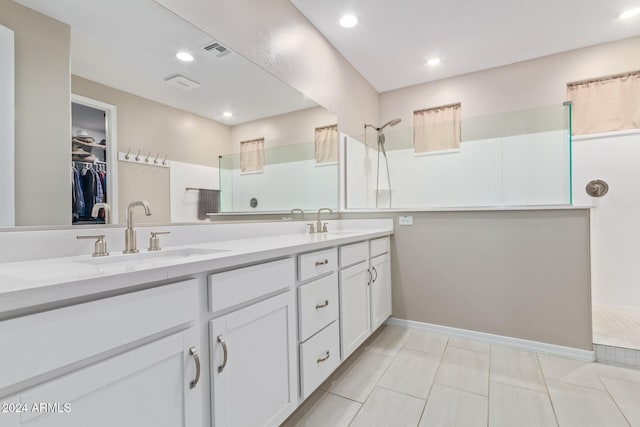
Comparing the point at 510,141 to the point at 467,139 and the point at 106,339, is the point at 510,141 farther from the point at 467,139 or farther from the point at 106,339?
the point at 106,339

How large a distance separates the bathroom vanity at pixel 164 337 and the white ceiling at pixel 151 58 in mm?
757

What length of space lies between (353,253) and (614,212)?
9.36ft

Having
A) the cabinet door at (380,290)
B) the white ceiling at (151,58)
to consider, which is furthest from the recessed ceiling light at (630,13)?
the white ceiling at (151,58)

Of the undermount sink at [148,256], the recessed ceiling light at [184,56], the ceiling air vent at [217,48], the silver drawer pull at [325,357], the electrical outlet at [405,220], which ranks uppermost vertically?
the ceiling air vent at [217,48]

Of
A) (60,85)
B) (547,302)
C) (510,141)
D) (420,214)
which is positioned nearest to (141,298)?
(60,85)

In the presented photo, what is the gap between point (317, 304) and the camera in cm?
154

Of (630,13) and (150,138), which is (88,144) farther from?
(630,13)

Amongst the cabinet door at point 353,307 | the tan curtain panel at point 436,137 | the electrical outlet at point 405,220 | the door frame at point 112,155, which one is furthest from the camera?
the tan curtain panel at point 436,137

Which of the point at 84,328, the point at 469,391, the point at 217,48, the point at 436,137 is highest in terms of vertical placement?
the point at 217,48

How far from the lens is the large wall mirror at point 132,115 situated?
40.3 inches

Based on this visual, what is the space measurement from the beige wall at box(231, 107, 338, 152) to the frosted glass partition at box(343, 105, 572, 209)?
0.51m

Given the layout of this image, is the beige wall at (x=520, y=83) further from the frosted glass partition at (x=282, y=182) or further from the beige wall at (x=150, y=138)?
the beige wall at (x=150, y=138)

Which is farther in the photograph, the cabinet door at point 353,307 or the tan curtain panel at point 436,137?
the tan curtain panel at point 436,137

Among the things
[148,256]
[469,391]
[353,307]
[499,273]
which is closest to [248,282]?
[148,256]
